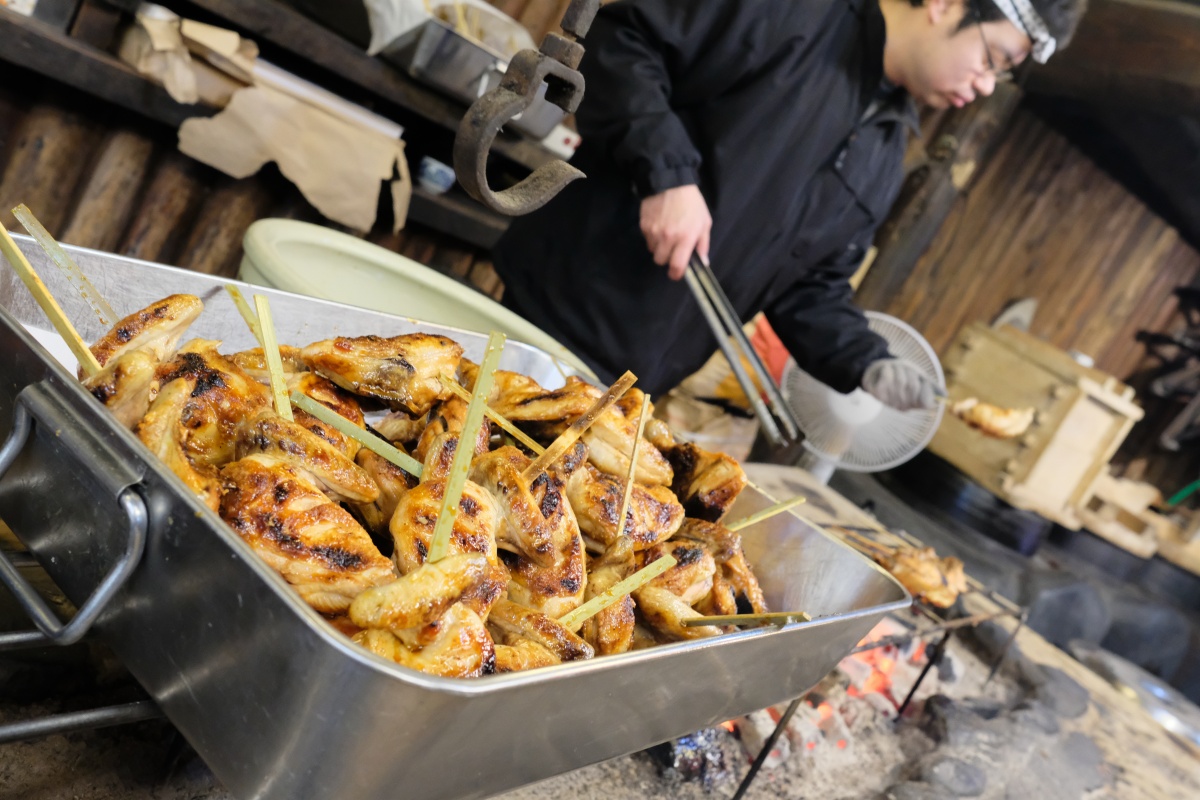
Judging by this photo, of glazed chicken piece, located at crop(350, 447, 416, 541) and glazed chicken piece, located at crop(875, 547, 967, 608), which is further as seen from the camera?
glazed chicken piece, located at crop(875, 547, 967, 608)

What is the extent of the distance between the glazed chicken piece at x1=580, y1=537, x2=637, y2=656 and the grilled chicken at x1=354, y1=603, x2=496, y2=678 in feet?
1.27

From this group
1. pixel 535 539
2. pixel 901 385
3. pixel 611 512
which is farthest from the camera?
pixel 901 385

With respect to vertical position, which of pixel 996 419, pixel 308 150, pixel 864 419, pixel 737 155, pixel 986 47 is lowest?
pixel 308 150

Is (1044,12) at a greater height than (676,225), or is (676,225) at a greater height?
(1044,12)

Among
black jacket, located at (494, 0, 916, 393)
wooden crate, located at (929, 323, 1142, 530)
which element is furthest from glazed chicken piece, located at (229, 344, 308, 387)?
wooden crate, located at (929, 323, 1142, 530)

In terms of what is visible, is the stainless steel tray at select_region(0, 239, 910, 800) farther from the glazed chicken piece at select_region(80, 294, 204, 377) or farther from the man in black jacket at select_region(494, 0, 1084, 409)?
the man in black jacket at select_region(494, 0, 1084, 409)

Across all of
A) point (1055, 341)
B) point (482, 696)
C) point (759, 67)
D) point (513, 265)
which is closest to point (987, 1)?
point (759, 67)

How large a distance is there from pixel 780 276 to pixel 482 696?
2.94 meters

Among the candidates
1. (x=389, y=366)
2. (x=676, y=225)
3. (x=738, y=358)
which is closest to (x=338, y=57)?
(x=676, y=225)

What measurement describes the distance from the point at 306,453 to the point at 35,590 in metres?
0.39

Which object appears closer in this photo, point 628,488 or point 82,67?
point 628,488

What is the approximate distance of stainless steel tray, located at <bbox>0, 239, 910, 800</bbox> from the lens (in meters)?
0.80

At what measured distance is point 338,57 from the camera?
361 cm

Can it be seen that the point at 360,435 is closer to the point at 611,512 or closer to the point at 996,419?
the point at 611,512
